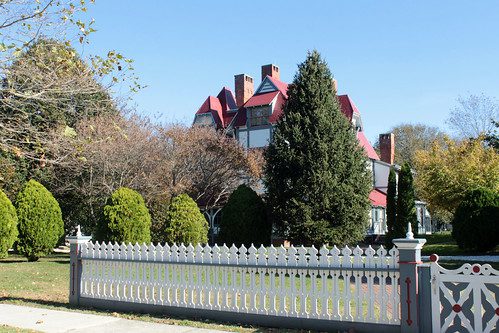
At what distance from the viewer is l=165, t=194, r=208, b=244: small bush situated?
18.5 meters

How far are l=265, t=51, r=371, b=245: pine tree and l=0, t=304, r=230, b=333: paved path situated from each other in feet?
38.1

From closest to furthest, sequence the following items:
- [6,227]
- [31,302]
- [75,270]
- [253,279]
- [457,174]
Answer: [253,279]
[75,270]
[31,302]
[6,227]
[457,174]

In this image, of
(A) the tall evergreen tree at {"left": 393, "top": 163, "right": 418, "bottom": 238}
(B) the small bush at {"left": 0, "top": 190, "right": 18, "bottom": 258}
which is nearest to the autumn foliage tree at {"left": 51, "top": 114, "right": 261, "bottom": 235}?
(B) the small bush at {"left": 0, "top": 190, "right": 18, "bottom": 258}

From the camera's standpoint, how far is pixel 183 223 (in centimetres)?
1848

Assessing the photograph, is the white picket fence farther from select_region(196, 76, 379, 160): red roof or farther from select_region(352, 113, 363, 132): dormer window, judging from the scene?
select_region(352, 113, 363, 132): dormer window

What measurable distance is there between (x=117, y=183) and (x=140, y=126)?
170 inches

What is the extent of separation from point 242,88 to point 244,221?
74.3ft

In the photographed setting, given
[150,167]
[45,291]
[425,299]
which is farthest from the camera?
[150,167]

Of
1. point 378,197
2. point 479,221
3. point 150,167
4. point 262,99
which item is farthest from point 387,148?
point 150,167

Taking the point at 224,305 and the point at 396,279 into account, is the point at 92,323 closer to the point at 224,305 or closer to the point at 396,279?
the point at 224,305

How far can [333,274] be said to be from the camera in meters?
7.64

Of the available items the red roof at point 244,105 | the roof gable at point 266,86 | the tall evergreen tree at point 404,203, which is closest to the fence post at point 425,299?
the tall evergreen tree at point 404,203

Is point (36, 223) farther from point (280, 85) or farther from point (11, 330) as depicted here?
point (280, 85)

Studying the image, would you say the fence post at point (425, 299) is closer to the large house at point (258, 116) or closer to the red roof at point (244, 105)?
the large house at point (258, 116)
